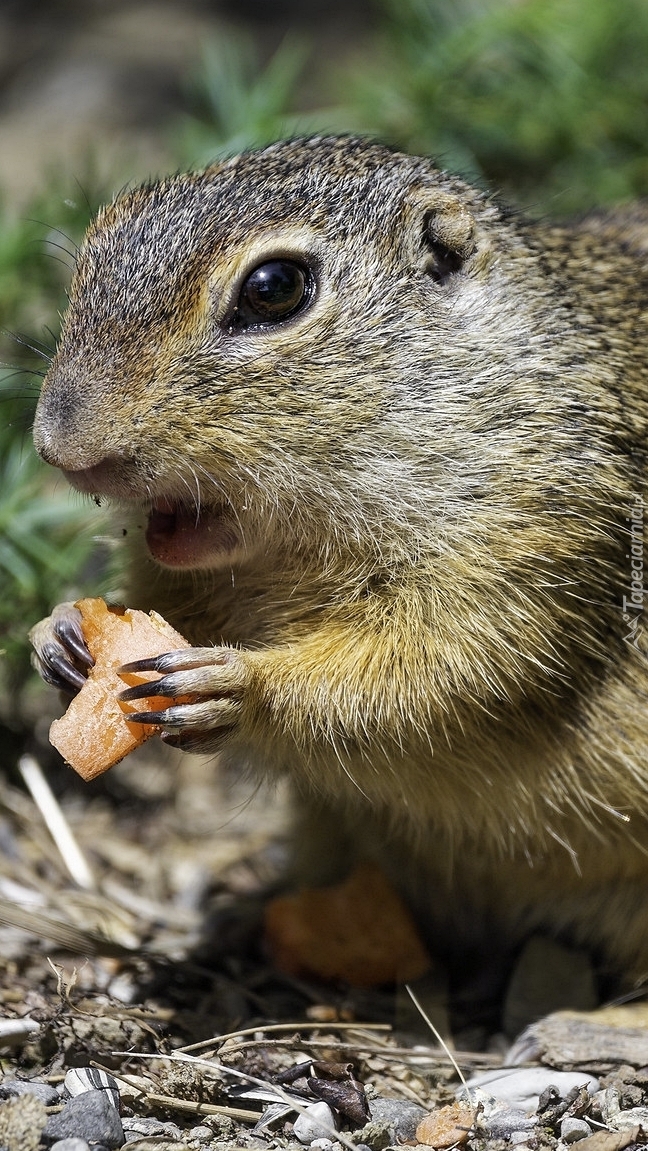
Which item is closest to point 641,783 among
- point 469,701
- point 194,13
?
point 469,701

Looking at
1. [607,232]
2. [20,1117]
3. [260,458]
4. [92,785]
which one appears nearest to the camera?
[20,1117]

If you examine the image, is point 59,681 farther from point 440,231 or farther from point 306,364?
point 440,231

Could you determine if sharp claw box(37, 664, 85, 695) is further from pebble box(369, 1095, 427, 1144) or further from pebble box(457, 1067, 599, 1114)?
pebble box(457, 1067, 599, 1114)

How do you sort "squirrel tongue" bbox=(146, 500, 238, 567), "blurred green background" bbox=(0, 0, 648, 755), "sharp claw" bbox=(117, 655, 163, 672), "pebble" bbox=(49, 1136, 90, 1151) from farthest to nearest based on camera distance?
"blurred green background" bbox=(0, 0, 648, 755) → "squirrel tongue" bbox=(146, 500, 238, 567) → "sharp claw" bbox=(117, 655, 163, 672) → "pebble" bbox=(49, 1136, 90, 1151)

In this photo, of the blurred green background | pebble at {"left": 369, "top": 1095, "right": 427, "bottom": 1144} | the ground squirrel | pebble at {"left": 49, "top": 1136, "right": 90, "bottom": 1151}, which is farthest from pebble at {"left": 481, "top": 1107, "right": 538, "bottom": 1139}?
the blurred green background

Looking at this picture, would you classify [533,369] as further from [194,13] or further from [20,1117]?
[194,13]

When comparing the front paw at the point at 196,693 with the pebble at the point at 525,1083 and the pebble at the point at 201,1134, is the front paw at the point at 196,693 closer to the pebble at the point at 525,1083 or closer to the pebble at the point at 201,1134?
the pebble at the point at 201,1134
